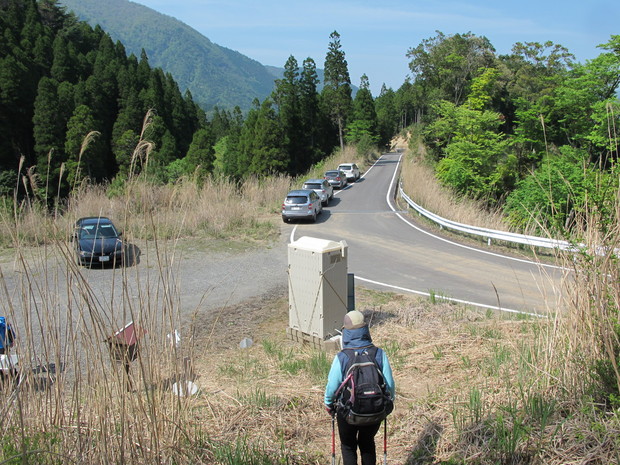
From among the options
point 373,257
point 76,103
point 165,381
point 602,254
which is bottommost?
point 373,257

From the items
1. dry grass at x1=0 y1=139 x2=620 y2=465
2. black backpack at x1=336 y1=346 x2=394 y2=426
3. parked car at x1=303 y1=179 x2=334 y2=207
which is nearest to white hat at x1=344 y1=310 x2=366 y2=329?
black backpack at x1=336 y1=346 x2=394 y2=426

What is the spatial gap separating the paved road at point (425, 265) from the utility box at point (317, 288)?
8.11ft

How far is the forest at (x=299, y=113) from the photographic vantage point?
34.5m

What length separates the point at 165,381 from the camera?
3.67m

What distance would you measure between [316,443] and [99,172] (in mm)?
42097

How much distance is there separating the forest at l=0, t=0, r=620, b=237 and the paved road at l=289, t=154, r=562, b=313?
18.5ft

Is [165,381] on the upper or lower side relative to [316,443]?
upper

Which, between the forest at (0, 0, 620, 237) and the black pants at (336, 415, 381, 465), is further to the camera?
the forest at (0, 0, 620, 237)

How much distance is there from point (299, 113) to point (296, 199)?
3431 centimetres

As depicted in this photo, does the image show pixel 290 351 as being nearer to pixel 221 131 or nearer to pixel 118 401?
pixel 118 401

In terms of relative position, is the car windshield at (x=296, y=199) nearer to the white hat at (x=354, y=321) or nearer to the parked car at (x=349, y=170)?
the white hat at (x=354, y=321)

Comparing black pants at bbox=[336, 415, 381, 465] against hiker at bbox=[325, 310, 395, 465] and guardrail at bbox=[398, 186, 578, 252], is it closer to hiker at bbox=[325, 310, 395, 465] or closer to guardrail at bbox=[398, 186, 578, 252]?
hiker at bbox=[325, 310, 395, 465]

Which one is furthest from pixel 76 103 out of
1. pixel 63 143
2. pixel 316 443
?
pixel 316 443

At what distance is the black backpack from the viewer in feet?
12.0
